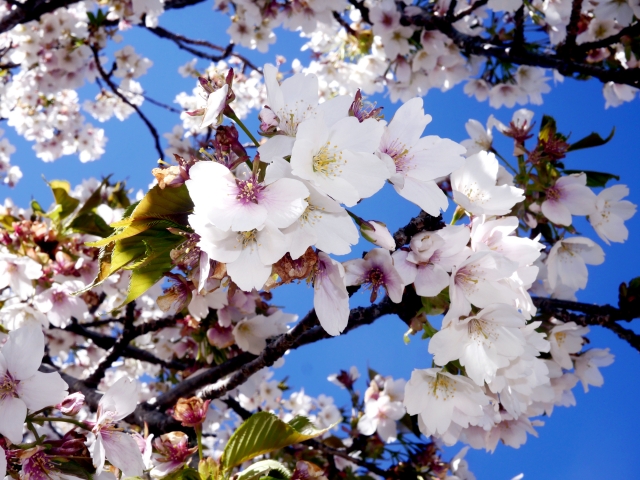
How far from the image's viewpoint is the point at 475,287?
0.97 meters

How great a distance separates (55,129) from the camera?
5.52m

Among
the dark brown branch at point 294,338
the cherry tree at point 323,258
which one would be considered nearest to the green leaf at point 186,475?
the cherry tree at point 323,258

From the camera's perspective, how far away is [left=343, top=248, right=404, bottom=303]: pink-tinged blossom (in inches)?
39.9

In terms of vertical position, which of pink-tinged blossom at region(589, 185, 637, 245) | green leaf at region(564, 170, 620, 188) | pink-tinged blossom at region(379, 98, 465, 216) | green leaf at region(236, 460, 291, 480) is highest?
green leaf at region(564, 170, 620, 188)

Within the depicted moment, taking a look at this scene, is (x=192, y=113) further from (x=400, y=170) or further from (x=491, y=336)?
(x=491, y=336)

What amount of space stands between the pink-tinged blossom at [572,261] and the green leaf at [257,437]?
1083mm

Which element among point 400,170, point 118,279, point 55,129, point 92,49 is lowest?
point 400,170

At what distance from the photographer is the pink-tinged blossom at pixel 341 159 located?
747 mm

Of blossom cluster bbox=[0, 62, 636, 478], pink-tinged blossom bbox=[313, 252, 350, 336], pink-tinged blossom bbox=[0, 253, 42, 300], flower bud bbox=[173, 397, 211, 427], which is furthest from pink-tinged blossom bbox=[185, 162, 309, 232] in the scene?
pink-tinged blossom bbox=[0, 253, 42, 300]

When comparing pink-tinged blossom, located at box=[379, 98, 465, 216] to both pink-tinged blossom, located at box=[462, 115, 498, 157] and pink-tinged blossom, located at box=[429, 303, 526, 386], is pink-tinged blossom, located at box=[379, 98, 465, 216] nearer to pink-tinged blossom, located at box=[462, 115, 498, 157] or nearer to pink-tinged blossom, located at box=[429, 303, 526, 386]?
pink-tinged blossom, located at box=[429, 303, 526, 386]

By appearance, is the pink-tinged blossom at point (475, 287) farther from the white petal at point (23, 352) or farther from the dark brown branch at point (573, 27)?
the dark brown branch at point (573, 27)

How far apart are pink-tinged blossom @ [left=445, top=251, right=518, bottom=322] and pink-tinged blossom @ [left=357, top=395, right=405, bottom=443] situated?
173 centimetres

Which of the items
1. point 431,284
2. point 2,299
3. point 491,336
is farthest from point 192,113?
point 2,299

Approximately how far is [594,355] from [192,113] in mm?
1966
